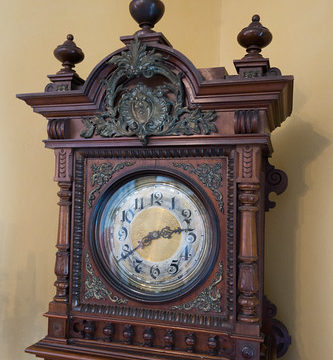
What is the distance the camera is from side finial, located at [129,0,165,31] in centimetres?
113

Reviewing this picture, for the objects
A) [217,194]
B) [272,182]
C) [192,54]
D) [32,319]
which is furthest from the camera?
[192,54]

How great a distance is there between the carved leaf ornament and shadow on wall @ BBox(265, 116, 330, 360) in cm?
50

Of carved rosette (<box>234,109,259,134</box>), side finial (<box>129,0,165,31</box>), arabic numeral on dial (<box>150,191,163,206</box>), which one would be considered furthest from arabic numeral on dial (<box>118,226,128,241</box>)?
side finial (<box>129,0,165,31</box>)

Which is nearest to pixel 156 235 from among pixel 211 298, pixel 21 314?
pixel 211 298

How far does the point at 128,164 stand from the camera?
118 centimetres

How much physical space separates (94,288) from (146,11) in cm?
74

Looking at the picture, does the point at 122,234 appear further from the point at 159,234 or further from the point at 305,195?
the point at 305,195

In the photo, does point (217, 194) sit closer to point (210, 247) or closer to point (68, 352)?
point (210, 247)

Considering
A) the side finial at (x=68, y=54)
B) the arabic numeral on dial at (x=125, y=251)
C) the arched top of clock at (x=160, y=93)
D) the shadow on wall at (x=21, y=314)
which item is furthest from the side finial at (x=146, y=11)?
the shadow on wall at (x=21, y=314)

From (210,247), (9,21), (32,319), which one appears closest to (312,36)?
(210,247)

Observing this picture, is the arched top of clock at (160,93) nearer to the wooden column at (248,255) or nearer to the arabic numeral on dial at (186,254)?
the wooden column at (248,255)

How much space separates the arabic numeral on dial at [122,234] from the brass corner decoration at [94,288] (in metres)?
0.11

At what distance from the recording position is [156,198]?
1158 mm

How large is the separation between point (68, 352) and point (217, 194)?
1.84ft
